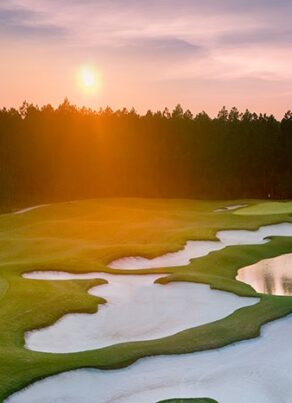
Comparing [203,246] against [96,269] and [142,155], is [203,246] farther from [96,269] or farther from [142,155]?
[142,155]

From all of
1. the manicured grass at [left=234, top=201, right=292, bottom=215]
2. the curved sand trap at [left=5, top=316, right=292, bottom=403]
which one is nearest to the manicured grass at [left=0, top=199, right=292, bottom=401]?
the curved sand trap at [left=5, top=316, right=292, bottom=403]

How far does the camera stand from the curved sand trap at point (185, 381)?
17.5 m

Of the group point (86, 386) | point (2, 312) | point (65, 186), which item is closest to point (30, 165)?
point (65, 186)

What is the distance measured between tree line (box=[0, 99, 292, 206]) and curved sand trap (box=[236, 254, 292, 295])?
6264cm

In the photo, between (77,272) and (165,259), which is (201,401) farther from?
(165,259)

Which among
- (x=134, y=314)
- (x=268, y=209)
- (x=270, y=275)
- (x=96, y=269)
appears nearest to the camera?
(x=134, y=314)

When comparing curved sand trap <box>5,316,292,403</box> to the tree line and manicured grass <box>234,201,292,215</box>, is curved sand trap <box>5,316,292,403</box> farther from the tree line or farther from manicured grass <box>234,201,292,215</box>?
the tree line

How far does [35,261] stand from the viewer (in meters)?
36.5

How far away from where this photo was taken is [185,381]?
18875 mm

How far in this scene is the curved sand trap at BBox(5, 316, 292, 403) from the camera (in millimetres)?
17547

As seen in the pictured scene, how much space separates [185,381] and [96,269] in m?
16.8

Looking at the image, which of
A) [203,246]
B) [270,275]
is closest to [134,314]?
[270,275]

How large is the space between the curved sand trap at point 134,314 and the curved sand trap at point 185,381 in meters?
2.92

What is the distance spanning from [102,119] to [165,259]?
73220 mm
